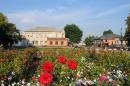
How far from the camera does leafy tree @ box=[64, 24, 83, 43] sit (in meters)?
128

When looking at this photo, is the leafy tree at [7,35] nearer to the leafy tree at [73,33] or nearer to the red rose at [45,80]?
the red rose at [45,80]

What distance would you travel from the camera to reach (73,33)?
129750mm

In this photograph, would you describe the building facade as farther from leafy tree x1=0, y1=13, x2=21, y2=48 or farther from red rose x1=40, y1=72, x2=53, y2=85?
red rose x1=40, y1=72, x2=53, y2=85

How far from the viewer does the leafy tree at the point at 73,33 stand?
12825 cm

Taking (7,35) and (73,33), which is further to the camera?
(73,33)

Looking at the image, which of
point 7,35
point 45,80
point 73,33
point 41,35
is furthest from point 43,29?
point 45,80

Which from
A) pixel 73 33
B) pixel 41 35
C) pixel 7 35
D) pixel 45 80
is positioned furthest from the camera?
pixel 41 35

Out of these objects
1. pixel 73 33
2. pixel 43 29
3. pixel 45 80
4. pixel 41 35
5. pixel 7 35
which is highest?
pixel 43 29

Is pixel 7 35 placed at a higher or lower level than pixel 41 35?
lower

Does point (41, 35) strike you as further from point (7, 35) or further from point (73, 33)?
point (7, 35)

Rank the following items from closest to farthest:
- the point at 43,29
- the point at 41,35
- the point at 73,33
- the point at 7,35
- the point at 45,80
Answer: the point at 45,80, the point at 7,35, the point at 73,33, the point at 41,35, the point at 43,29

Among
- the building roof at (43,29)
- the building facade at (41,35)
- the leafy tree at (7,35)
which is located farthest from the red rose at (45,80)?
the building roof at (43,29)

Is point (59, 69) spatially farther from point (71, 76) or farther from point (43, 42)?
point (43, 42)

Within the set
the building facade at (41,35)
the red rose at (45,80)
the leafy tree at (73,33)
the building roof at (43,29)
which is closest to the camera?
the red rose at (45,80)
